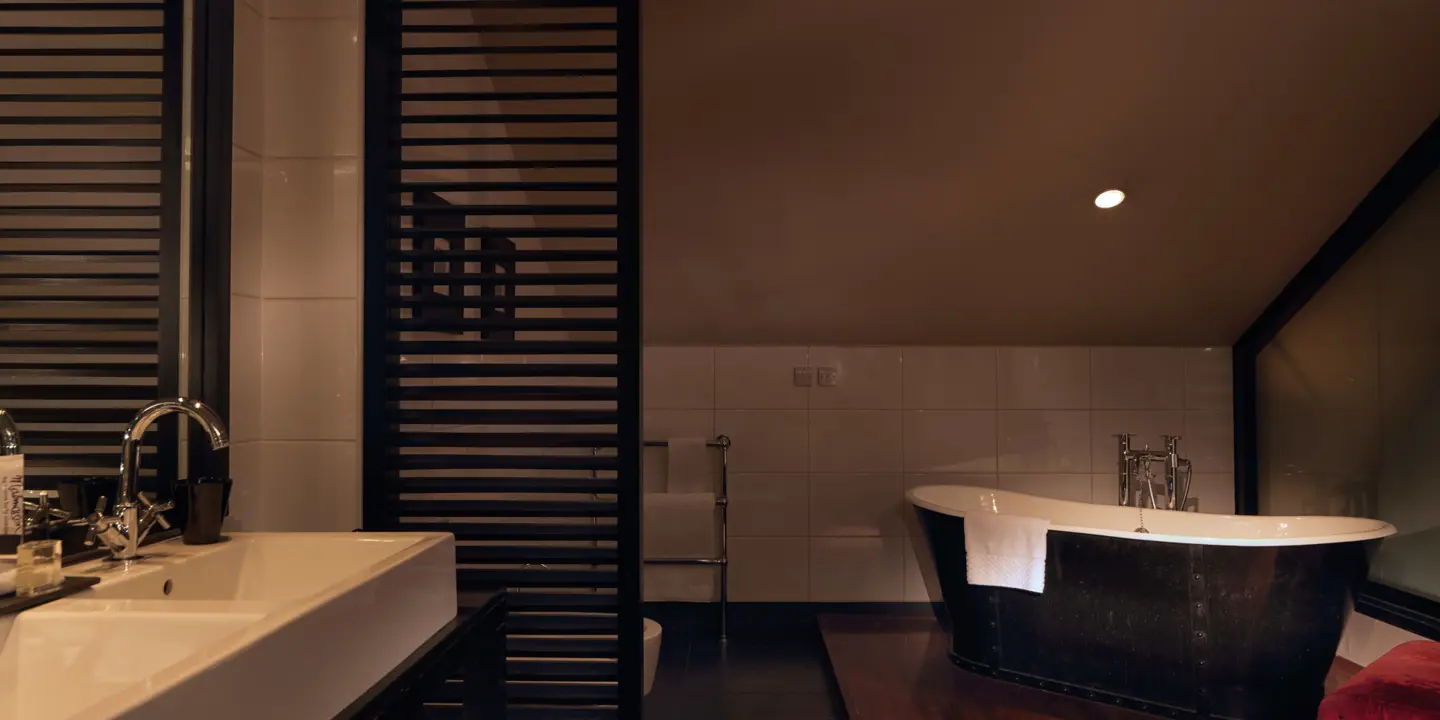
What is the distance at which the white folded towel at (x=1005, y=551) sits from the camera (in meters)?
3.06

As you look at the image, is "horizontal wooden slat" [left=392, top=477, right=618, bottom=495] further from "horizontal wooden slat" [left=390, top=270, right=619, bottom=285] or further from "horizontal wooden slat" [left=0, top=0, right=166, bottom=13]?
"horizontal wooden slat" [left=0, top=0, right=166, bottom=13]

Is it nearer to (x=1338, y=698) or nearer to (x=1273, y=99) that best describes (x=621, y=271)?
(x=1338, y=698)

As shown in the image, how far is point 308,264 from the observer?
187cm

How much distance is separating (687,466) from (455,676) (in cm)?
258

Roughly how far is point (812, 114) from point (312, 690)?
Answer: 2.61 meters

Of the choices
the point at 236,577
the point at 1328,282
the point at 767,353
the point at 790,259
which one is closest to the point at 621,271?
the point at 236,577

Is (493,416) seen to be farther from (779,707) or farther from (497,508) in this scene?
(779,707)

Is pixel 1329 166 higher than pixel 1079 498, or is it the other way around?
pixel 1329 166

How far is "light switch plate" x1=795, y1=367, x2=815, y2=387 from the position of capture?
4.08 m

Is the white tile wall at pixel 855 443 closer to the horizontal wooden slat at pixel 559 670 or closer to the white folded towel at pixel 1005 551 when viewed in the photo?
the white folded towel at pixel 1005 551

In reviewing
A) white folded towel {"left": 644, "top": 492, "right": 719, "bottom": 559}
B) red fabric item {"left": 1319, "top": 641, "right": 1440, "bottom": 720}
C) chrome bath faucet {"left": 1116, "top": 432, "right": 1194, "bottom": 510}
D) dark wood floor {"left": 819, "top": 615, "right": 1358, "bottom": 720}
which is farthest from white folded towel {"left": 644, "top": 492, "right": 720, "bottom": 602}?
red fabric item {"left": 1319, "top": 641, "right": 1440, "bottom": 720}

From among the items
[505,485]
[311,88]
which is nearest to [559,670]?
[505,485]

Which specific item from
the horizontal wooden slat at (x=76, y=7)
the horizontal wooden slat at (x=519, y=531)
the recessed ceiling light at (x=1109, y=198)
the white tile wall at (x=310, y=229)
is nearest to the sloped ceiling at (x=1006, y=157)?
the recessed ceiling light at (x=1109, y=198)

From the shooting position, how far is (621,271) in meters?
1.95
